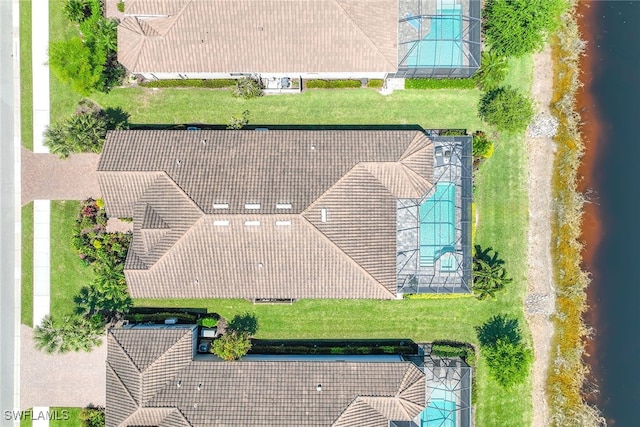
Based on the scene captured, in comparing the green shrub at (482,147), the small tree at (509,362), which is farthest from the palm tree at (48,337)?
the green shrub at (482,147)

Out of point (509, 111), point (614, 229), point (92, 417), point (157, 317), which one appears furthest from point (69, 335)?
point (614, 229)

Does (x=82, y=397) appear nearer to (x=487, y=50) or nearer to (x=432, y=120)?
(x=432, y=120)

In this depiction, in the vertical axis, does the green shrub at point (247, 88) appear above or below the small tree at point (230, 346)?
above

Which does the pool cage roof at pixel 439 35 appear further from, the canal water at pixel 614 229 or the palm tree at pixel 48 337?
the palm tree at pixel 48 337

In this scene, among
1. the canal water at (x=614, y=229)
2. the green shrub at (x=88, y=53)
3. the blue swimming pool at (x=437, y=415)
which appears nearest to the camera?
the green shrub at (x=88, y=53)

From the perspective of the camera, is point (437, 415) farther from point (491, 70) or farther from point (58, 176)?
point (58, 176)

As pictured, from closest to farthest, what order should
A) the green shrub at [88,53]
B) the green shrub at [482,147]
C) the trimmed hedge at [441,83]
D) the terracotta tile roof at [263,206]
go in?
1. the terracotta tile roof at [263,206]
2. the green shrub at [88,53]
3. the green shrub at [482,147]
4. the trimmed hedge at [441,83]
